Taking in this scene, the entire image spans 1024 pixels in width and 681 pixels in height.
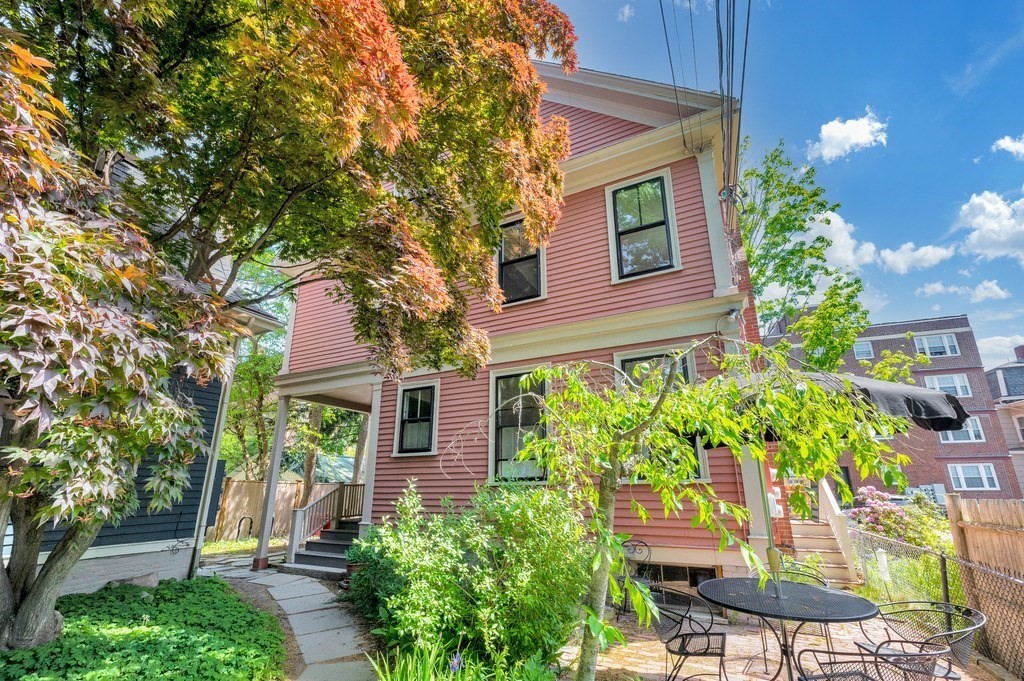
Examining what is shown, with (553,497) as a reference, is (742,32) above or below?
above

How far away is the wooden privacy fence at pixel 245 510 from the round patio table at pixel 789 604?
12784mm

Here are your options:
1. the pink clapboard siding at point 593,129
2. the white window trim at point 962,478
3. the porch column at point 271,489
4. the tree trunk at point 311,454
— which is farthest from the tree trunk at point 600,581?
the white window trim at point 962,478

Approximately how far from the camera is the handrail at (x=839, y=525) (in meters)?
7.32

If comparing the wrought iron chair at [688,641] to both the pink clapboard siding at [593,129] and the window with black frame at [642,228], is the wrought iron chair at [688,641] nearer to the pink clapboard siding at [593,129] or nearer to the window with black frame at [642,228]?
the window with black frame at [642,228]

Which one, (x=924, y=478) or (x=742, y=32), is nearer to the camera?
(x=742, y=32)

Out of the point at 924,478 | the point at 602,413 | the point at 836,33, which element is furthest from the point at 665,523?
the point at 924,478

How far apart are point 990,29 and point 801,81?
336 cm

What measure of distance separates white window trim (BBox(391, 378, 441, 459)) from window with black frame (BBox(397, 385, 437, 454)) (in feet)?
0.09

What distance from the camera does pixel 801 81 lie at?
842 centimetres

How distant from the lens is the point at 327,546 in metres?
9.23

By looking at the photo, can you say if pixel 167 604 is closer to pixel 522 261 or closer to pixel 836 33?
pixel 522 261

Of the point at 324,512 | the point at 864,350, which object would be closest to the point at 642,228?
the point at 324,512

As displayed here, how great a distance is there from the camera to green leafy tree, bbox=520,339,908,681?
2.60m

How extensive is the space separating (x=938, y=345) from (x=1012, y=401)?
5.85 metres
